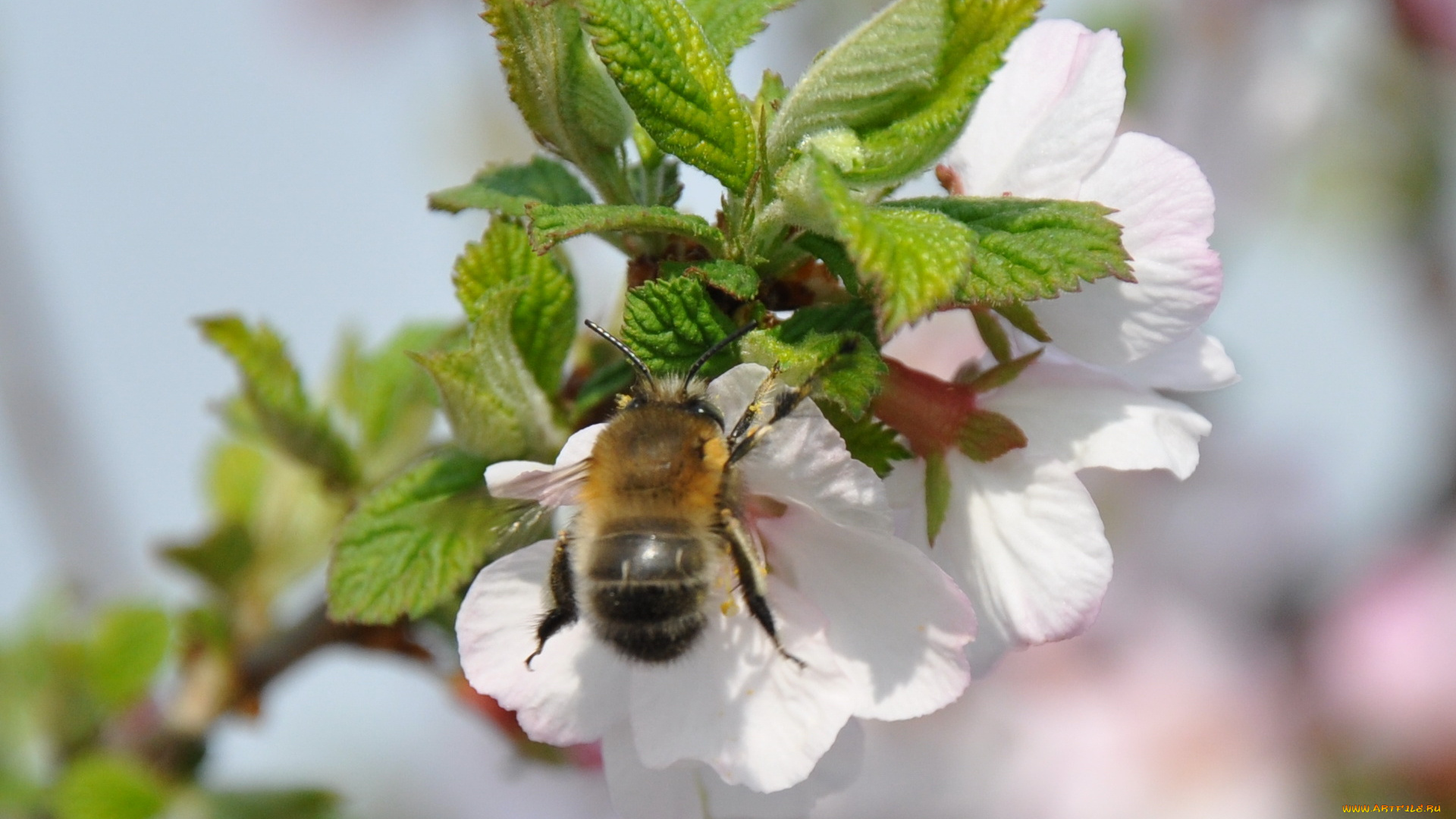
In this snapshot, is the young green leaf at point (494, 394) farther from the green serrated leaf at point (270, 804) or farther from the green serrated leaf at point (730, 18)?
the green serrated leaf at point (270, 804)

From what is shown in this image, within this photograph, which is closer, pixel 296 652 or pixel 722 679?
pixel 722 679

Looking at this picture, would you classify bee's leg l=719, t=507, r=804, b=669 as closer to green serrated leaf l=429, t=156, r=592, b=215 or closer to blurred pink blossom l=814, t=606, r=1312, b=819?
green serrated leaf l=429, t=156, r=592, b=215

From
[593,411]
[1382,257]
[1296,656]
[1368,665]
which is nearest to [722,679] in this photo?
[593,411]

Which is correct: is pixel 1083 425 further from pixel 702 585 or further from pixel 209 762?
pixel 209 762

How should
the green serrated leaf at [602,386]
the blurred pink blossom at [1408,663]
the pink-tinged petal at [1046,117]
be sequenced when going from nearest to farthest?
the pink-tinged petal at [1046,117] → the green serrated leaf at [602,386] → the blurred pink blossom at [1408,663]

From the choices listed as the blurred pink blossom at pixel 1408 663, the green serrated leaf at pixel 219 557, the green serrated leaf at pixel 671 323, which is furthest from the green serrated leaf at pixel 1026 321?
the blurred pink blossom at pixel 1408 663

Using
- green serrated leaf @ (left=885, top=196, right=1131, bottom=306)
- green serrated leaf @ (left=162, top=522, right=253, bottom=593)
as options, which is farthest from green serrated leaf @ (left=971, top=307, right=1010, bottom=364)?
green serrated leaf @ (left=162, top=522, right=253, bottom=593)
